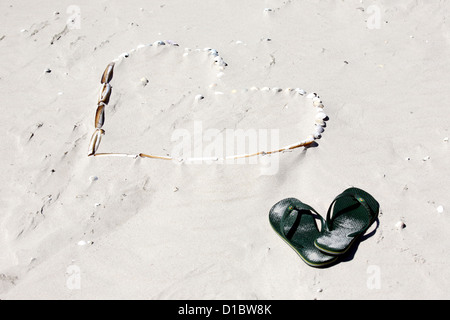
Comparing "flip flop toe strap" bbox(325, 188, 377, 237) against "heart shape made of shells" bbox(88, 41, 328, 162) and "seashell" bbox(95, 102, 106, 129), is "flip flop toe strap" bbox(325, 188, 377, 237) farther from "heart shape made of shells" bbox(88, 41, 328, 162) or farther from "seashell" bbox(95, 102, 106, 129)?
"seashell" bbox(95, 102, 106, 129)

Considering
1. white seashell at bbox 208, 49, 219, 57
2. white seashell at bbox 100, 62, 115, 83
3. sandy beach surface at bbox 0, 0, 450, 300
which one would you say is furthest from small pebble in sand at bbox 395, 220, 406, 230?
white seashell at bbox 100, 62, 115, 83

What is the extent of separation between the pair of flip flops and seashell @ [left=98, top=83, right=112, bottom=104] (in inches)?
67.8

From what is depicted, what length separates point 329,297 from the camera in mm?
2408

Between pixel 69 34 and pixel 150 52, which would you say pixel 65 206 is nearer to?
pixel 150 52

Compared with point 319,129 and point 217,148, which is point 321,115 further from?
point 217,148

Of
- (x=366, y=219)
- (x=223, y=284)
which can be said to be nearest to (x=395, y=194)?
(x=366, y=219)

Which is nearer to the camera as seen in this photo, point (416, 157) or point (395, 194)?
point (395, 194)

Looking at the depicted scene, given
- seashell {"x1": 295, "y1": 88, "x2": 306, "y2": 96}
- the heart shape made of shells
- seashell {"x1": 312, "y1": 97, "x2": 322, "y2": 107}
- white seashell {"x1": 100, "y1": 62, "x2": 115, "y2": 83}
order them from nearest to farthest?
the heart shape made of shells → seashell {"x1": 312, "y1": 97, "x2": 322, "y2": 107} → seashell {"x1": 295, "y1": 88, "x2": 306, "y2": 96} → white seashell {"x1": 100, "y1": 62, "x2": 115, "y2": 83}

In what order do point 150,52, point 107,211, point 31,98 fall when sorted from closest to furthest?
point 107,211 < point 31,98 < point 150,52

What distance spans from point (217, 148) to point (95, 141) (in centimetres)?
91

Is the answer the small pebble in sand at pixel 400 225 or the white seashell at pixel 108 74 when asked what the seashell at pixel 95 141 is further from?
the small pebble in sand at pixel 400 225

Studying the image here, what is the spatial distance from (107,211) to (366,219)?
1.63 m

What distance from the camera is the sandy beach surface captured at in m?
2.56

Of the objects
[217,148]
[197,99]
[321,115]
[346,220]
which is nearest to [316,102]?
[321,115]
